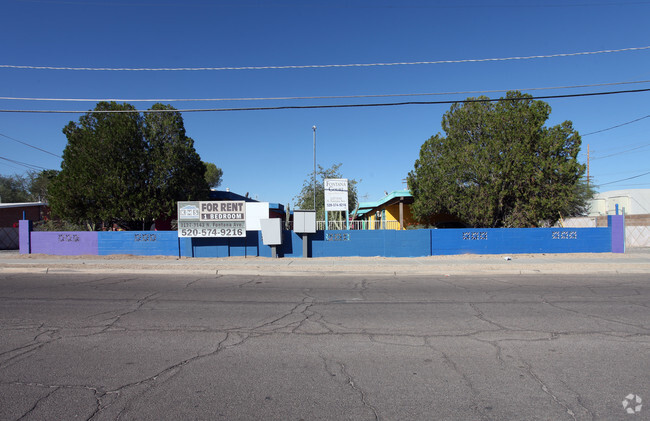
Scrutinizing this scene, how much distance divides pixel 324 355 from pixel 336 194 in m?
14.7

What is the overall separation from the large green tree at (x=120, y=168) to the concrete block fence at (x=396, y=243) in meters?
2.12

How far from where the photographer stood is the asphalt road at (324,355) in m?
3.74

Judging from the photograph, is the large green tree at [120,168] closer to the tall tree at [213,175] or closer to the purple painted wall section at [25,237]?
the purple painted wall section at [25,237]

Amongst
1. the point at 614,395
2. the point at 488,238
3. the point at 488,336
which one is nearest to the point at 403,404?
the point at 614,395

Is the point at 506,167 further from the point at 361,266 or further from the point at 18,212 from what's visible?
the point at 18,212

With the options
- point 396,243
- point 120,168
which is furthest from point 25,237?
point 396,243

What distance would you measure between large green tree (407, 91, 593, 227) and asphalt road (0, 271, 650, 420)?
928cm

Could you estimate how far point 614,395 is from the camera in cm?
393

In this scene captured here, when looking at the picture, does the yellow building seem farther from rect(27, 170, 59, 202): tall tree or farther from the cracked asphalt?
rect(27, 170, 59, 202): tall tree

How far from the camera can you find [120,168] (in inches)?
778

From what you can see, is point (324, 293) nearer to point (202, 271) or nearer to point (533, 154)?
point (202, 271)

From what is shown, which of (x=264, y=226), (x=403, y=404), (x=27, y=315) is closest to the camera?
(x=403, y=404)

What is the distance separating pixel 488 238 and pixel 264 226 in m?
10.2

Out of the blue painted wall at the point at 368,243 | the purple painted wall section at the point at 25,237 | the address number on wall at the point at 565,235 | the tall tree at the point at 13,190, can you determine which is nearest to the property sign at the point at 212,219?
the blue painted wall at the point at 368,243
